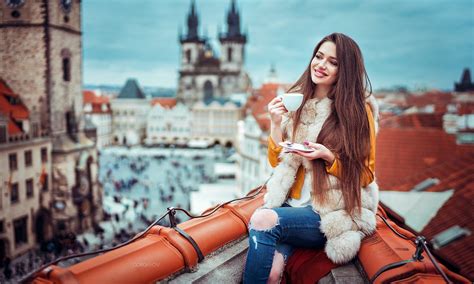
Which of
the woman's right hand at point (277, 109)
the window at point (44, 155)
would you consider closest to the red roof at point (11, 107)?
the window at point (44, 155)

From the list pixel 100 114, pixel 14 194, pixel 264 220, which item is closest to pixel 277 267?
pixel 264 220

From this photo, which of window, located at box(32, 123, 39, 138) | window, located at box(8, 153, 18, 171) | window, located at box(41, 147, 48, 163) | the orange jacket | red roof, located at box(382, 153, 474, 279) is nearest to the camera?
the orange jacket

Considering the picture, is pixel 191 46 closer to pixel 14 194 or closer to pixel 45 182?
pixel 45 182

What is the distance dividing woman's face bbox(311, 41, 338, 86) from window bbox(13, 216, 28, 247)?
399 inches

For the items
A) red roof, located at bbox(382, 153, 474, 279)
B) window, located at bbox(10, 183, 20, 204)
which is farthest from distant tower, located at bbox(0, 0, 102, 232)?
red roof, located at bbox(382, 153, 474, 279)

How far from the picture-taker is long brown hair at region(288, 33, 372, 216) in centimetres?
233

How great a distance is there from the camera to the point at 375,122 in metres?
2.51

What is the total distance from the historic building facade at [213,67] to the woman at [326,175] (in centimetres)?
5973

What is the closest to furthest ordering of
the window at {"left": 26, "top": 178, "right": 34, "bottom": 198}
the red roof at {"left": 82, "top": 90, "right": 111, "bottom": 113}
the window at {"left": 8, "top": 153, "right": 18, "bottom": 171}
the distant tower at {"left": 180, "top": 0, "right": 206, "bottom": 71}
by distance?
1. the window at {"left": 8, "top": 153, "right": 18, "bottom": 171}
2. the window at {"left": 26, "top": 178, "right": 34, "bottom": 198}
3. the red roof at {"left": 82, "top": 90, "right": 111, "bottom": 113}
4. the distant tower at {"left": 180, "top": 0, "right": 206, "bottom": 71}

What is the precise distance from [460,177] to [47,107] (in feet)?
42.5

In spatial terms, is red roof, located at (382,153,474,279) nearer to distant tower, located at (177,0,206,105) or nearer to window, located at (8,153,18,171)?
window, located at (8,153,18,171)

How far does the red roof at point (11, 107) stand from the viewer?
10.8 metres

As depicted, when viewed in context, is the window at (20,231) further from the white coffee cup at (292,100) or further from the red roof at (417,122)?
the red roof at (417,122)

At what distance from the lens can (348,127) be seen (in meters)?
2.36
